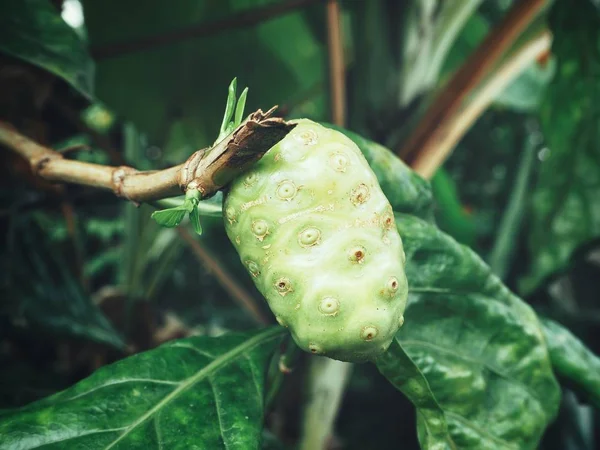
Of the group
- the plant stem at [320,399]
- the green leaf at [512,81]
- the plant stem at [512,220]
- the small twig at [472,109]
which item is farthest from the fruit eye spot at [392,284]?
the green leaf at [512,81]

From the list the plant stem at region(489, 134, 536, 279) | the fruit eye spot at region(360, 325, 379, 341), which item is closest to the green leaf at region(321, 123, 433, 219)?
the fruit eye spot at region(360, 325, 379, 341)

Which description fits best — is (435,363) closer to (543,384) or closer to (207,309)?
(543,384)

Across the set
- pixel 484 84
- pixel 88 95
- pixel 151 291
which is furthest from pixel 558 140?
pixel 151 291

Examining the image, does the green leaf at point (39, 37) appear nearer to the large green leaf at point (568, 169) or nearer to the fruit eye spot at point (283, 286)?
the fruit eye spot at point (283, 286)

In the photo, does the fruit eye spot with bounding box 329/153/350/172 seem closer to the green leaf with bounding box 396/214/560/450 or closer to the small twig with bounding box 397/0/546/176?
the green leaf with bounding box 396/214/560/450

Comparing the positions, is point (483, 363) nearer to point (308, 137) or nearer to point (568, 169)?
point (308, 137)

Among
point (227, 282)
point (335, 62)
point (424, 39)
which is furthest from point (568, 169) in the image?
point (227, 282)
